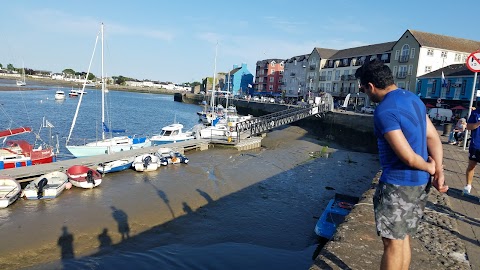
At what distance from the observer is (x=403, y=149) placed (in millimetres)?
2740

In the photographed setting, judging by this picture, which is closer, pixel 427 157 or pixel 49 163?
pixel 427 157

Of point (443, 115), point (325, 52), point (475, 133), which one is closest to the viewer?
point (475, 133)

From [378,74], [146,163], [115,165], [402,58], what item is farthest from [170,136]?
[402,58]

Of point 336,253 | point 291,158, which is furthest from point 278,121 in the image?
point 336,253

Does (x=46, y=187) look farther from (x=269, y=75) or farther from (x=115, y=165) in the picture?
(x=269, y=75)

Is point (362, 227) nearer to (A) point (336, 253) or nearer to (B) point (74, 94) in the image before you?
(A) point (336, 253)

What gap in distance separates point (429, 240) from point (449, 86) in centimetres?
4426

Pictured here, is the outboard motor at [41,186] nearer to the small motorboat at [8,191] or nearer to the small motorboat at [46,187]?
the small motorboat at [46,187]

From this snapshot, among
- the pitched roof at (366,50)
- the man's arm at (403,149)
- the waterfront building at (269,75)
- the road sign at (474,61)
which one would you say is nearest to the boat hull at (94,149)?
the road sign at (474,61)

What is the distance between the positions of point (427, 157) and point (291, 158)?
2234cm

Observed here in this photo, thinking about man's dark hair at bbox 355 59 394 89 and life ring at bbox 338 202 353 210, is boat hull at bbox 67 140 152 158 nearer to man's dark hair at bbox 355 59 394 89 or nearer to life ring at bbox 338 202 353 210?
life ring at bbox 338 202 353 210

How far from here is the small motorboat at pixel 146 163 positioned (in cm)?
1792

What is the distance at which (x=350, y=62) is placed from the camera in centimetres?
6338

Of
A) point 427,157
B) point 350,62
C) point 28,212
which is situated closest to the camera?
point 427,157
